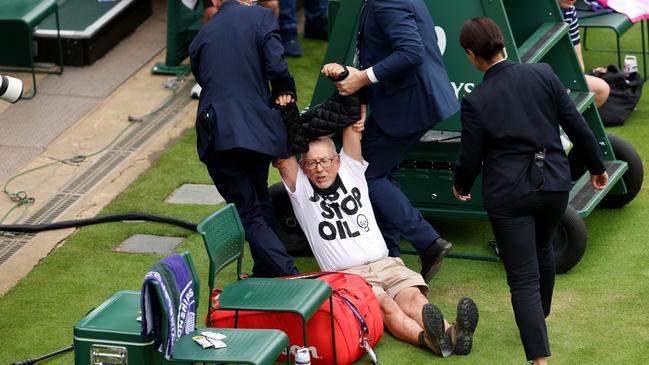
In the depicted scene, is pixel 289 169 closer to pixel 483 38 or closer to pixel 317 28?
pixel 483 38

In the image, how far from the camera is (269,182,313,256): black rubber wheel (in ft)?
26.7

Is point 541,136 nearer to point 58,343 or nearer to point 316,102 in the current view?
point 316,102

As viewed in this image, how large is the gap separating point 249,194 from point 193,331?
1.42 metres

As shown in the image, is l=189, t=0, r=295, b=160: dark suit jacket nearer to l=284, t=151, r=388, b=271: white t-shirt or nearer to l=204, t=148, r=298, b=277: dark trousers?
l=204, t=148, r=298, b=277: dark trousers

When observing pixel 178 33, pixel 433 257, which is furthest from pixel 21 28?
pixel 433 257

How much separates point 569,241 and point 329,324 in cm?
177

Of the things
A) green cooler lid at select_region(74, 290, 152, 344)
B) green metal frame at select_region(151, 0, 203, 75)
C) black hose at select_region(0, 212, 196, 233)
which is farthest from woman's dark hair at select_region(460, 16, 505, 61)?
green metal frame at select_region(151, 0, 203, 75)

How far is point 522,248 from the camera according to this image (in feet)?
20.9

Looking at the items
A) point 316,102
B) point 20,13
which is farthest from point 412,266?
point 20,13

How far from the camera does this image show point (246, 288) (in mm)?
6633

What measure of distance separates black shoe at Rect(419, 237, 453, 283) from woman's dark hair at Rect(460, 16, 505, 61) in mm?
1535

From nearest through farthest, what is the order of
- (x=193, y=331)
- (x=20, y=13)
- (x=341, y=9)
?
(x=193, y=331) < (x=341, y=9) < (x=20, y=13)

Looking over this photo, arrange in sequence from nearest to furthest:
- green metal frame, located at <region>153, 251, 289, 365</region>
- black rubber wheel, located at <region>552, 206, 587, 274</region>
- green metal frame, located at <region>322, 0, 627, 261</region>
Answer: green metal frame, located at <region>153, 251, 289, 365</region> < black rubber wheel, located at <region>552, 206, 587, 274</region> < green metal frame, located at <region>322, 0, 627, 261</region>

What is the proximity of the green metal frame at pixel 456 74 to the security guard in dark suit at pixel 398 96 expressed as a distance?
37 cm
